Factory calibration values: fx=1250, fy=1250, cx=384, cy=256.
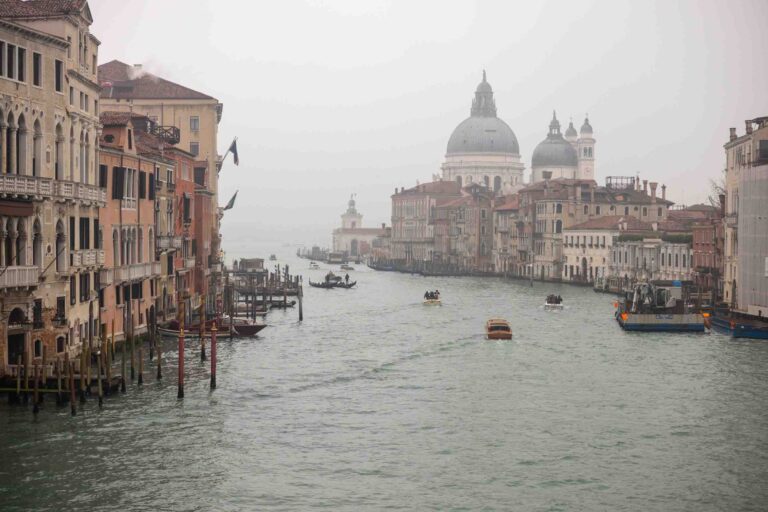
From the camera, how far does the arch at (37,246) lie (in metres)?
27.8

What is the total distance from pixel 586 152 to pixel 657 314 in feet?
345

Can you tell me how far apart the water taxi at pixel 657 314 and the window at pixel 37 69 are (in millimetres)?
27764

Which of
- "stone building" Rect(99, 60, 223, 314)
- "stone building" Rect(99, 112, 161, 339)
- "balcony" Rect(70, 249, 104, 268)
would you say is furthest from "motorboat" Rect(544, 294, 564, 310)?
"balcony" Rect(70, 249, 104, 268)

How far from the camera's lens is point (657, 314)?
49.1 m

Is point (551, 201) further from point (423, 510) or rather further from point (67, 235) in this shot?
point (423, 510)

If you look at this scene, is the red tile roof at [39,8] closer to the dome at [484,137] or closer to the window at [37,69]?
the window at [37,69]

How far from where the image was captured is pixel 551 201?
330ft

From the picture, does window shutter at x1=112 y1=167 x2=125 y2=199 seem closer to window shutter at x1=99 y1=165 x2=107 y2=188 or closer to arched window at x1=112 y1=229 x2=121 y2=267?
window shutter at x1=99 y1=165 x2=107 y2=188

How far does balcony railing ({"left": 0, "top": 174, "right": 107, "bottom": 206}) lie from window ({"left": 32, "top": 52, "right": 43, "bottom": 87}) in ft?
7.21

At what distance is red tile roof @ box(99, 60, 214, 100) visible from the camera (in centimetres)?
5668

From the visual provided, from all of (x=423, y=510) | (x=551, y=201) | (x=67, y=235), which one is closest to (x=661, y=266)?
(x=551, y=201)

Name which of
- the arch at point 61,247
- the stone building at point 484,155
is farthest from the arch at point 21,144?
the stone building at point 484,155

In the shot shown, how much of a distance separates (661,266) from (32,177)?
→ 54.5 meters

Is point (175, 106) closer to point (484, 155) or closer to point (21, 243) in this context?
point (21, 243)
